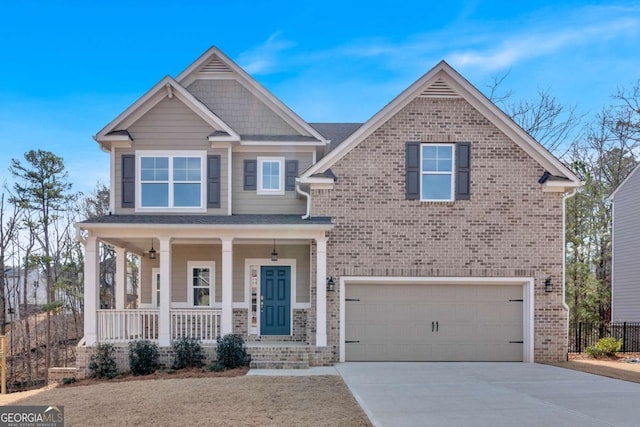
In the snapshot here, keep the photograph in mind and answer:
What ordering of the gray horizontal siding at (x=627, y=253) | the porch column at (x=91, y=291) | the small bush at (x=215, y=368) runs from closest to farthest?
1. the small bush at (x=215, y=368)
2. the porch column at (x=91, y=291)
3. the gray horizontal siding at (x=627, y=253)

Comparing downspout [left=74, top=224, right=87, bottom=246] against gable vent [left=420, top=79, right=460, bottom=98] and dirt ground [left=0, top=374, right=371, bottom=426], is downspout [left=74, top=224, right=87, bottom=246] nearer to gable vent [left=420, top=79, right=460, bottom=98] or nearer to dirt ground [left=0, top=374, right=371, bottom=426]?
dirt ground [left=0, top=374, right=371, bottom=426]

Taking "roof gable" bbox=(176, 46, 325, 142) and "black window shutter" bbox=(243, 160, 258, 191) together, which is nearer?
"black window shutter" bbox=(243, 160, 258, 191)

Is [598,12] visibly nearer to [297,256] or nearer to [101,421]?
[297,256]

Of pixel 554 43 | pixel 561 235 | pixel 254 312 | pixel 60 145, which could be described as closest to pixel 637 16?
pixel 554 43

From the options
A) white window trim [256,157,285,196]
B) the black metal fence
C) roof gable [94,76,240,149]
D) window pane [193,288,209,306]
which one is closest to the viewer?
roof gable [94,76,240,149]

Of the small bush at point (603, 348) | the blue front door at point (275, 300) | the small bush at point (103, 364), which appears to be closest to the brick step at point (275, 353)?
the blue front door at point (275, 300)

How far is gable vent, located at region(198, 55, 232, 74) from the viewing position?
14.9m

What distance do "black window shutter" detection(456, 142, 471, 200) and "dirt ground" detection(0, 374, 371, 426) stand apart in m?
5.87

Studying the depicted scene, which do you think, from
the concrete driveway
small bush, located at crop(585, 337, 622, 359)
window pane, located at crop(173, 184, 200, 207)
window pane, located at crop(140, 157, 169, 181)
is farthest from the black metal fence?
window pane, located at crop(140, 157, 169, 181)

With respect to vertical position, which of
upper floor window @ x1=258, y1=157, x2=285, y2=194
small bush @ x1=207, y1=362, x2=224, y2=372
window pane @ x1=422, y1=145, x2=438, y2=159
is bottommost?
small bush @ x1=207, y1=362, x2=224, y2=372

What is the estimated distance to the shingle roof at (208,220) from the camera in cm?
1243

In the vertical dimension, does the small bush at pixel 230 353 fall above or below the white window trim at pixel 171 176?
below

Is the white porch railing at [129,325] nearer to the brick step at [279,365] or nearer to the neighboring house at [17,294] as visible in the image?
the brick step at [279,365]

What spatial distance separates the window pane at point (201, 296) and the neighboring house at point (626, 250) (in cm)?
1603
